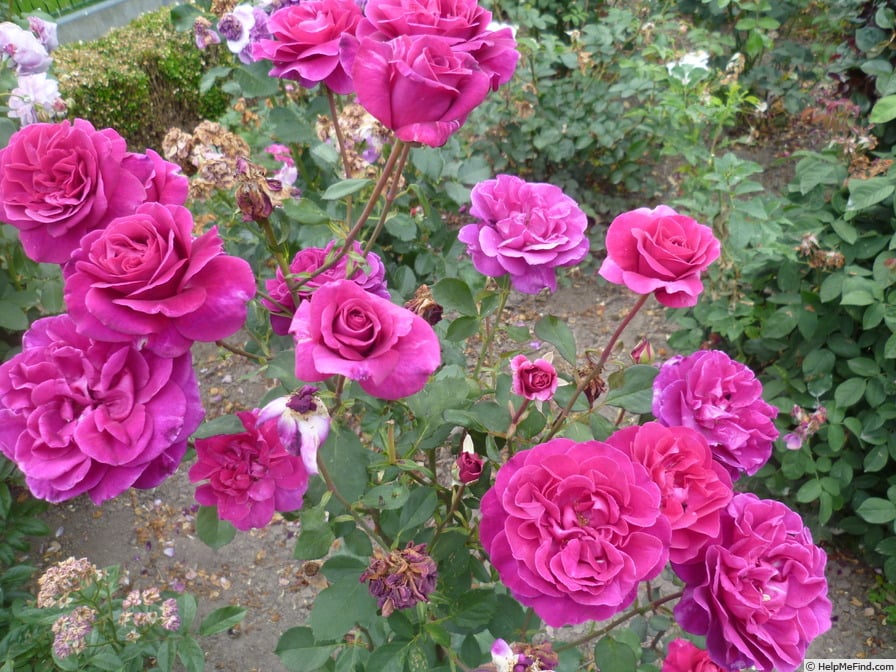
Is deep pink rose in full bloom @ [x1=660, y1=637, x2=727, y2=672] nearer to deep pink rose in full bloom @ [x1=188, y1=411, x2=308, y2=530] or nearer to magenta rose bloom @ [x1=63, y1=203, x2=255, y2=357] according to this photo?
deep pink rose in full bloom @ [x1=188, y1=411, x2=308, y2=530]

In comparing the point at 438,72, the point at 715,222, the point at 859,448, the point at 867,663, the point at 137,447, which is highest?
the point at 438,72

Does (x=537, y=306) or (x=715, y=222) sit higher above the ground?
(x=715, y=222)

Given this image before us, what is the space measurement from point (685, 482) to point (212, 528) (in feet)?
2.37

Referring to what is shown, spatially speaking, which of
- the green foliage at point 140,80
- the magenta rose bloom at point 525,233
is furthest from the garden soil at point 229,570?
the green foliage at point 140,80

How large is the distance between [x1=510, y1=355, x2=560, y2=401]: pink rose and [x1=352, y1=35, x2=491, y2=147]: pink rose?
1.23ft

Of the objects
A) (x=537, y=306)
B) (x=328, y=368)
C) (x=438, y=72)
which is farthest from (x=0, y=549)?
(x=537, y=306)

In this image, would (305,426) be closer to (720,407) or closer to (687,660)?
(720,407)

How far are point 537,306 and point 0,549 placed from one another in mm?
2492

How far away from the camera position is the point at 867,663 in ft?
7.52

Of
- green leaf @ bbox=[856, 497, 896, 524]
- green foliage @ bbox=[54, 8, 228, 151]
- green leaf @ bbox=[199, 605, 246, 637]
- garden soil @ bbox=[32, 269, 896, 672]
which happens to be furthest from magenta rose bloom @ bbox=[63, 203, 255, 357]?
green foliage @ bbox=[54, 8, 228, 151]

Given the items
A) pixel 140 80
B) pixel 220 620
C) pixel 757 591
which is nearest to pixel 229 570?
pixel 220 620

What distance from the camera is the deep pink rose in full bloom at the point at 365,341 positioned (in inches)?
26.0

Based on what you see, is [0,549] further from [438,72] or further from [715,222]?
Answer: [715,222]

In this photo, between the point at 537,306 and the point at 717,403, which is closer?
the point at 717,403
